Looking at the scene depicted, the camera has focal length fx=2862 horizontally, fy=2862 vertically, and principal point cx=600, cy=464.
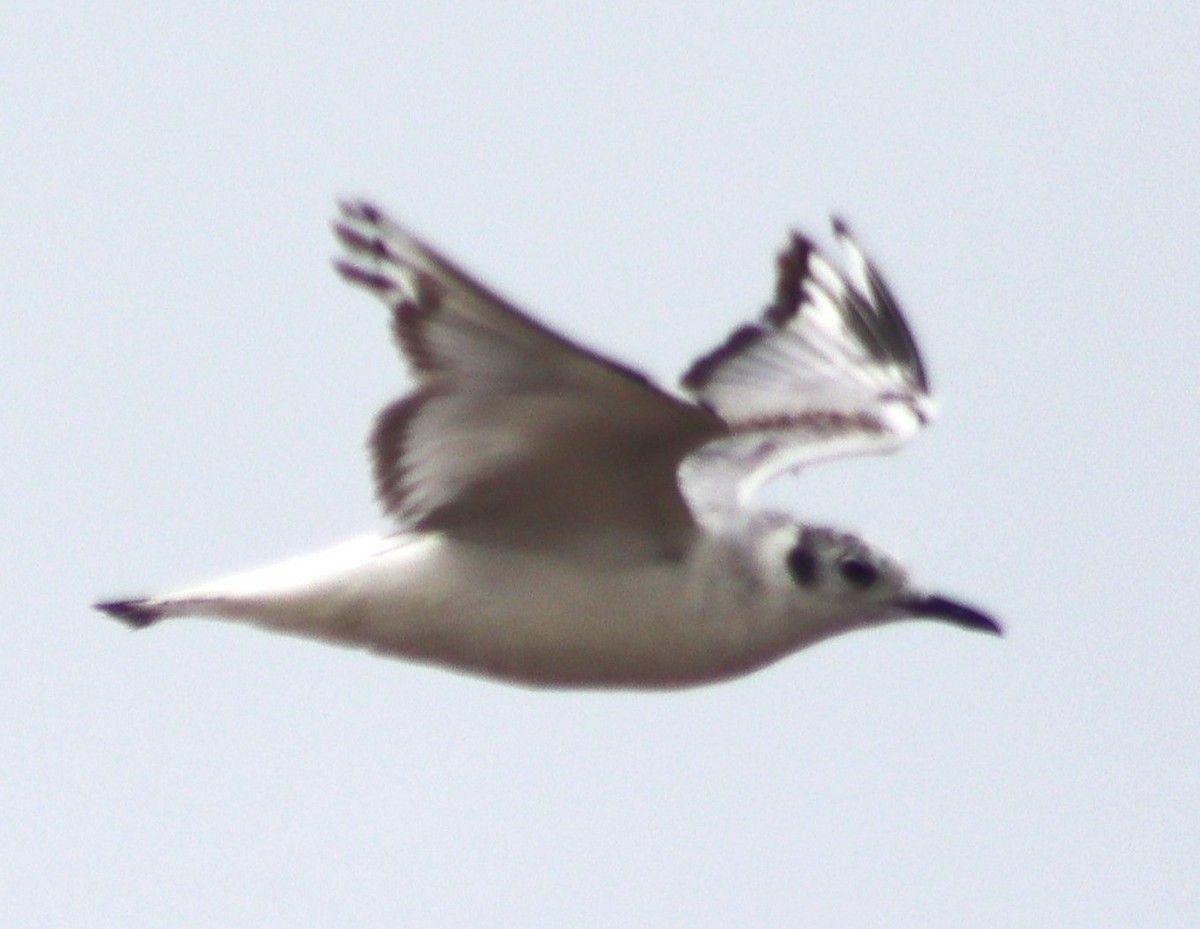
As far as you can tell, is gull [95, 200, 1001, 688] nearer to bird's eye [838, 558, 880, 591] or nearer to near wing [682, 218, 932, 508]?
bird's eye [838, 558, 880, 591]

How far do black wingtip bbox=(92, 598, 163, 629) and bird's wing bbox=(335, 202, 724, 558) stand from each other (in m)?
0.87

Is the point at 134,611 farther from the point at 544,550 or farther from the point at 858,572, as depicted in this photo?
the point at 858,572

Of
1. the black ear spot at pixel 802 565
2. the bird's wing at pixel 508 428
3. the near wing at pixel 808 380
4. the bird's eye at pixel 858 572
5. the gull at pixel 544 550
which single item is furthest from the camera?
the near wing at pixel 808 380

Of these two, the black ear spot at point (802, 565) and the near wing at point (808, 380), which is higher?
the near wing at point (808, 380)

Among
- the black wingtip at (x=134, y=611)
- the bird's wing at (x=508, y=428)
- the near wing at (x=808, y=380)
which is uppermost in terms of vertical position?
the near wing at (x=808, y=380)

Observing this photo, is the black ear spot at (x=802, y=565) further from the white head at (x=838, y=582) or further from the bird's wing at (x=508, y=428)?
the bird's wing at (x=508, y=428)

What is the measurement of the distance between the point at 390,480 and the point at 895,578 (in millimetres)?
1766

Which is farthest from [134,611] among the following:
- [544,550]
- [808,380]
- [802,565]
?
[808,380]

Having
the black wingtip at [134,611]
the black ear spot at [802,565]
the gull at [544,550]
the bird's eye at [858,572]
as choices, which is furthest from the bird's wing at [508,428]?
the black wingtip at [134,611]

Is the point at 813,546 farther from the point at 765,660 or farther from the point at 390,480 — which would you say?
the point at 390,480

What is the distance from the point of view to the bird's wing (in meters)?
8.09

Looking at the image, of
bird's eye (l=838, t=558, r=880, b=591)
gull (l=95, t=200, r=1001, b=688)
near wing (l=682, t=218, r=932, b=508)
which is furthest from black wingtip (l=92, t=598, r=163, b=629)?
bird's eye (l=838, t=558, r=880, b=591)

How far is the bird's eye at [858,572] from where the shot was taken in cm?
940

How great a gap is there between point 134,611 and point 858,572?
237 cm
